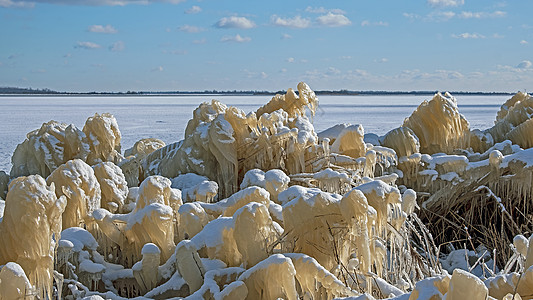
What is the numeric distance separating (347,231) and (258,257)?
20.8 inches

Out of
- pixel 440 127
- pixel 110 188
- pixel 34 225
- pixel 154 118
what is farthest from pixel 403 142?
pixel 154 118

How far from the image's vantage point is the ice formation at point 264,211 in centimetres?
327

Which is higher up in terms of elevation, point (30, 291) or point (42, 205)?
point (42, 205)

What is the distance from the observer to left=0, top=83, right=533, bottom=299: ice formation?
10.7 ft

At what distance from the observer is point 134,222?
13.8 ft

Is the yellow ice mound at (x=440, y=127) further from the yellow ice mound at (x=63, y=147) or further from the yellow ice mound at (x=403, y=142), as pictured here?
the yellow ice mound at (x=63, y=147)

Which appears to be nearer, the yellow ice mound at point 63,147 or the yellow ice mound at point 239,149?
the yellow ice mound at point 239,149

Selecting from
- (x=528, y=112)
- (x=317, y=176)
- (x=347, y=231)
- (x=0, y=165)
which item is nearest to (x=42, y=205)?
(x=347, y=231)

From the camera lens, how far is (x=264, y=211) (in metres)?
3.45

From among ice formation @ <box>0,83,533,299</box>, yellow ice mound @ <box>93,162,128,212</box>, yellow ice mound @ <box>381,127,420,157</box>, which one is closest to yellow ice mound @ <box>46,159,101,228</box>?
ice formation @ <box>0,83,533,299</box>

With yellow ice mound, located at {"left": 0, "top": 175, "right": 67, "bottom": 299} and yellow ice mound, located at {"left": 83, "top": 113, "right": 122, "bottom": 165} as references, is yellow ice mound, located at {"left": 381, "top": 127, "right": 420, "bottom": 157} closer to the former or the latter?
yellow ice mound, located at {"left": 83, "top": 113, "right": 122, "bottom": 165}

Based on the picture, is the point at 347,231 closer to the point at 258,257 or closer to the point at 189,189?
the point at 258,257

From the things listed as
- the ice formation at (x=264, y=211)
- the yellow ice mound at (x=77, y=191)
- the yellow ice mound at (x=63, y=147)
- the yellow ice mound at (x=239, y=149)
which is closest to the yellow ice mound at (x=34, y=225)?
the ice formation at (x=264, y=211)

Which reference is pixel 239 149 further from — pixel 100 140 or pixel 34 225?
pixel 34 225
